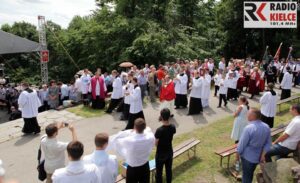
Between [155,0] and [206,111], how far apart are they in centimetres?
1435

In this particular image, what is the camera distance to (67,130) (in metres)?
10.9

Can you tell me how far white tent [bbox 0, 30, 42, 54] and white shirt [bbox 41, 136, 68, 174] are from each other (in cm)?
1585

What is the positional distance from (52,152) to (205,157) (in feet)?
13.6

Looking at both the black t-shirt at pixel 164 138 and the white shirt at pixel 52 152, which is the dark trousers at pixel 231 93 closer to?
the black t-shirt at pixel 164 138

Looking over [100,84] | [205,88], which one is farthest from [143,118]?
[205,88]

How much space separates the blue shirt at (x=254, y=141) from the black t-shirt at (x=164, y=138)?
1.25m

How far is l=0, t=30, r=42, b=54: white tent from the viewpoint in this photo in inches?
771

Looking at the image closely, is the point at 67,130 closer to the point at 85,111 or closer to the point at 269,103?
the point at 85,111

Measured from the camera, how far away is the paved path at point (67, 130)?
27.3 ft

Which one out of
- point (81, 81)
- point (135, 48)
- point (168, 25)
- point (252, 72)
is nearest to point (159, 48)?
point (135, 48)

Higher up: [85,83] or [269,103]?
[85,83]

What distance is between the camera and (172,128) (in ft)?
19.0

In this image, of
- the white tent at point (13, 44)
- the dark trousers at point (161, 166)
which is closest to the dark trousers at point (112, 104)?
the dark trousers at point (161, 166)

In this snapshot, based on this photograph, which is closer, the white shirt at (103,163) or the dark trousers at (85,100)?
the white shirt at (103,163)
